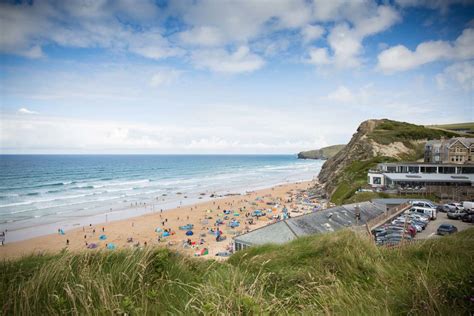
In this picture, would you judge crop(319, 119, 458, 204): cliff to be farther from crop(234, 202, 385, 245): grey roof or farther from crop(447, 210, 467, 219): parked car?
crop(234, 202, 385, 245): grey roof

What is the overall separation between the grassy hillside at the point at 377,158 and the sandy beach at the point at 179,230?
7253mm

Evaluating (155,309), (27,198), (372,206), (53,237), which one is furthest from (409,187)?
(27,198)

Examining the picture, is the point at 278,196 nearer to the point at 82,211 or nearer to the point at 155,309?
the point at 82,211

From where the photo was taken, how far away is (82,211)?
44031 mm

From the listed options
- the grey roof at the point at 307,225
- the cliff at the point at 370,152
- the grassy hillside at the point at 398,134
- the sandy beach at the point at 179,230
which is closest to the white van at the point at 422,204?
the grey roof at the point at 307,225

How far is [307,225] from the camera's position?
702 inches

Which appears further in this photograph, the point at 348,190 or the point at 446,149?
the point at 446,149

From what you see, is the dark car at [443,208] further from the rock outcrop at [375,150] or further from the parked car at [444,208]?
the rock outcrop at [375,150]

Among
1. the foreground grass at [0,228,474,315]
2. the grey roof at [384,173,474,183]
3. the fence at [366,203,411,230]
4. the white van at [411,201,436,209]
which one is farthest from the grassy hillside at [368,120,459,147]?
the foreground grass at [0,228,474,315]

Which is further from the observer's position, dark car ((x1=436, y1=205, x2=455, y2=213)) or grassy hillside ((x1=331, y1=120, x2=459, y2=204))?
grassy hillside ((x1=331, y1=120, x2=459, y2=204))

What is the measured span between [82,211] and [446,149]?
224ft

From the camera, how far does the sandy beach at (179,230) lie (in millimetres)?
27562

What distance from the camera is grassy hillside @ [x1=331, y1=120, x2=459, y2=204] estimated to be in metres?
41.5

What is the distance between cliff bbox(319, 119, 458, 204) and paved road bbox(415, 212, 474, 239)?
13.3 meters
